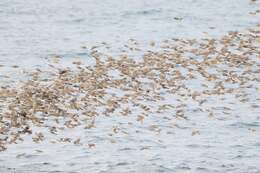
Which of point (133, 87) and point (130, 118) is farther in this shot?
point (133, 87)

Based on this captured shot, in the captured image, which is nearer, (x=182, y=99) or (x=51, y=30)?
(x=182, y=99)

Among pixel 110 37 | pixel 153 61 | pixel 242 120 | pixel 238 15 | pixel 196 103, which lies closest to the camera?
pixel 242 120

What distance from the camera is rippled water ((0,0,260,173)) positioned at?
12.1 metres

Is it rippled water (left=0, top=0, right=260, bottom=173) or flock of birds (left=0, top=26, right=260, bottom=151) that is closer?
rippled water (left=0, top=0, right=260, bottom=173)

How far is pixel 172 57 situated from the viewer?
18734mm

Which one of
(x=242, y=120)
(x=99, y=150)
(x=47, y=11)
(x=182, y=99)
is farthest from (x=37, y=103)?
(x=47, y=11)

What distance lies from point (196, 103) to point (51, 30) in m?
8.45

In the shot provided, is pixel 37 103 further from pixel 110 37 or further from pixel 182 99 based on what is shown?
pixel 110 37

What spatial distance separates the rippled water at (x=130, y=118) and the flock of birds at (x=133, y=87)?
395mm

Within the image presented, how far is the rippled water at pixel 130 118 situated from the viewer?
12.1 m

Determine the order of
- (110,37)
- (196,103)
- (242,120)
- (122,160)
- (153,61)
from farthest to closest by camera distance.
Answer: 1. (110,37)
2. (153,61)
3. (196,103)
4. (242,120)
5. (122,160)

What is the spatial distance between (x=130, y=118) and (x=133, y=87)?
1.97 meters

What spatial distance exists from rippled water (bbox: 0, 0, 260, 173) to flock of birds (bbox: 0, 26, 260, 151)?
15.6 inches

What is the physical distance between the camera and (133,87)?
53.6 feet
